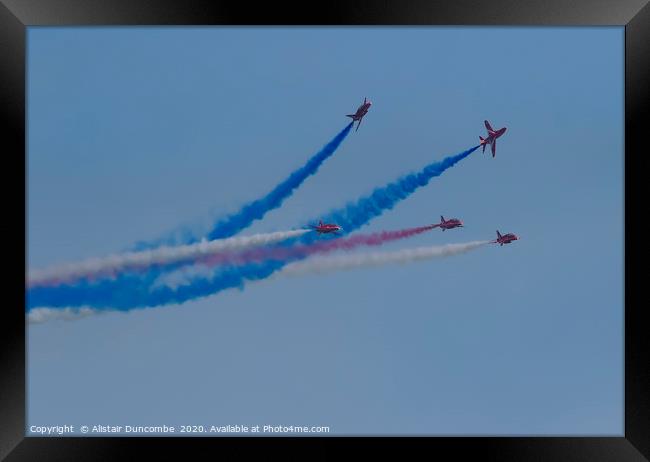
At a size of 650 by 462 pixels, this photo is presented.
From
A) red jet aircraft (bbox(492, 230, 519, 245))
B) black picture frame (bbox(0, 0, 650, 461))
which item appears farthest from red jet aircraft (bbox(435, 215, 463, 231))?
black picture frame (bbox(0, 0, 650, 461))

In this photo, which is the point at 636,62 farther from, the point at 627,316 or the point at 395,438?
the point at 395,438

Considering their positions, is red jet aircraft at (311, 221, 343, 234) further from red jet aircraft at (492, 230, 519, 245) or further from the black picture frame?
the black picture frame

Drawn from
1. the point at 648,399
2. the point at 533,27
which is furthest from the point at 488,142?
the point at 648,399

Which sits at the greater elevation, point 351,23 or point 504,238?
point 351,23

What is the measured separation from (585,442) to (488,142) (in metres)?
11.5

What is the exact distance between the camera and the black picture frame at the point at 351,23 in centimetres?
2030

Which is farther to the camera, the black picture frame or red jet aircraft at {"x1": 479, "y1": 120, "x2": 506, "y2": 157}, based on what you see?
red jet aircraft at {"x1": 479, "y1": 120, "x2": 506, "y2": 157}

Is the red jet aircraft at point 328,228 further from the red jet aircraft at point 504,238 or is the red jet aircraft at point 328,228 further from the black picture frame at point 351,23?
the black picture frame at point 351,23

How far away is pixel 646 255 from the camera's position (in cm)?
2069

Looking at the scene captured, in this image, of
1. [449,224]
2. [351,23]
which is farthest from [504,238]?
[351,23]

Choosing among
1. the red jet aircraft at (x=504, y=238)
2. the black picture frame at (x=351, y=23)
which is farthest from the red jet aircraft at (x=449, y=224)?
the black picture frame at (x=351, y=23)

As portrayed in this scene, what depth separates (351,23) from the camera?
66.7ft

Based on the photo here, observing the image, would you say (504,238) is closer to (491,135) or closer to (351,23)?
(491,135)

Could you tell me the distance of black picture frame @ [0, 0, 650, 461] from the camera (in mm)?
Result: 20297
